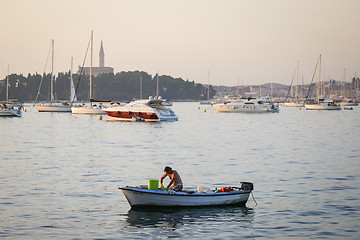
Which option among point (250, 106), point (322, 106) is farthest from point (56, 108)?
point (322, 106)

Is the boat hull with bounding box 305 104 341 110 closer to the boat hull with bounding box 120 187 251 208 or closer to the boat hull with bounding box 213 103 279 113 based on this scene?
the boat hull with bounding box 213 103 279 113

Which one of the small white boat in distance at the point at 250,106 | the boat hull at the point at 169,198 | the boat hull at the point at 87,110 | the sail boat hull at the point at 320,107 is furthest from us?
the sail boat hull at the point at 320,107

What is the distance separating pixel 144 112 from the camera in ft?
282

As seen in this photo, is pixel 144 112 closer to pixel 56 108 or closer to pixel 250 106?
pixel 56 108

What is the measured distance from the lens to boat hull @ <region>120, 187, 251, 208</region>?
72.5 ft

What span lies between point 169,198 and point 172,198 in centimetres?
11

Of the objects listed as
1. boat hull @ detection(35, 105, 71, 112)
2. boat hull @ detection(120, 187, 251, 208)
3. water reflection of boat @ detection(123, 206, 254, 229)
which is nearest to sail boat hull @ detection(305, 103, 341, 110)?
boat hull @ detection(35, 105, 71, 112)

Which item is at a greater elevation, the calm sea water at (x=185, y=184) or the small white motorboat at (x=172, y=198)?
the small white motorboat at (x=172, y=198)

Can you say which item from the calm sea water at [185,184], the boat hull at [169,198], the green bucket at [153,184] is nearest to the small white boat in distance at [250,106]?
the calm sea water at [185,184]

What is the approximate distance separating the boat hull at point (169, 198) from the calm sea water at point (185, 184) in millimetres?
334

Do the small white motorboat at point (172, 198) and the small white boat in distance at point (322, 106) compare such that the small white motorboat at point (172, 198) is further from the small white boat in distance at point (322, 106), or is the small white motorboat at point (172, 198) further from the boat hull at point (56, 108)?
the small white boat in distance at point (322, 106)

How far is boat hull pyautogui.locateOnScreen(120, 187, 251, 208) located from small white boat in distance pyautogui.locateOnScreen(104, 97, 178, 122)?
6231 centimetres

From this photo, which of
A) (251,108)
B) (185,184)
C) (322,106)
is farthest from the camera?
(322,106)

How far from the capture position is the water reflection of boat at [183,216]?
20977mm
